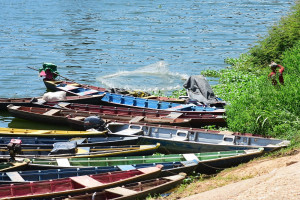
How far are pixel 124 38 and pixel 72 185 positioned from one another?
32505mm

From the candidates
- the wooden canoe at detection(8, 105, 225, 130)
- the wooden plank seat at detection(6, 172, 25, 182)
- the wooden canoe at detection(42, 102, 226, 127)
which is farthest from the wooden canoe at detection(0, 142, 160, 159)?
the wooden canoe at detection(42, 102, 226, 127)

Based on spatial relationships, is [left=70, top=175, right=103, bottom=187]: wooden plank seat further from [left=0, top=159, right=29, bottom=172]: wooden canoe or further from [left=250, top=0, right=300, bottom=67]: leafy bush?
[left=250, top=0, right=300, bottom=67]: leafy bush

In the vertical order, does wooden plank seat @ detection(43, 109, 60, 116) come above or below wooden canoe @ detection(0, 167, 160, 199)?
above

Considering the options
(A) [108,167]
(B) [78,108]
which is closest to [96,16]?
(B) [78,108]

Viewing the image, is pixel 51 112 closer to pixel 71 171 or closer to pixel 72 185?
pixel 71 171

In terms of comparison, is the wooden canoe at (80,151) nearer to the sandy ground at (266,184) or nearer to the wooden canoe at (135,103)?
the sandy ground at (266,184)

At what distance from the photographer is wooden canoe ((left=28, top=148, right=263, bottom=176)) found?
17.3 meters

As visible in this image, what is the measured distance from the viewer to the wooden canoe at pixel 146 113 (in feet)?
76.0

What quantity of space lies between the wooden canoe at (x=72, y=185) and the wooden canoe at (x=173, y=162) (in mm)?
687

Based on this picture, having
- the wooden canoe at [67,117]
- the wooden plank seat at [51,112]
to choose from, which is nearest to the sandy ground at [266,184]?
the wooden canoe at [67,117]

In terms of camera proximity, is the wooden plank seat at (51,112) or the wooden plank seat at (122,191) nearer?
the wooden plank seat at (122,191)

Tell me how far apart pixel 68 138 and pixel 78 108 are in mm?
4948

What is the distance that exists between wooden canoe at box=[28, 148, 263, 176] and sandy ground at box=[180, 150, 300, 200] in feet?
2.53

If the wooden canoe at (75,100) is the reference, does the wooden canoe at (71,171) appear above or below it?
below
